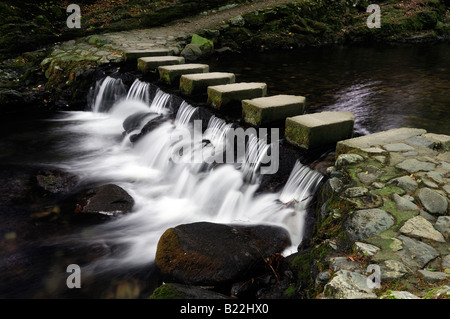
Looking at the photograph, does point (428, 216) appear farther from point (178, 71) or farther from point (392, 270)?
point (178, 71)

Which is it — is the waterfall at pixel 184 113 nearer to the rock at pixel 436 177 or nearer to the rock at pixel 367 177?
the rock at pixel 367 177

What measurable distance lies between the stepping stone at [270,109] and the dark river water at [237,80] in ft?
3.68

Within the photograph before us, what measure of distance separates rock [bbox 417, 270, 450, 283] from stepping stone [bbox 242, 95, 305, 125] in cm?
349

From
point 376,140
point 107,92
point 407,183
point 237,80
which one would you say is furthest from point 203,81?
point 407,183

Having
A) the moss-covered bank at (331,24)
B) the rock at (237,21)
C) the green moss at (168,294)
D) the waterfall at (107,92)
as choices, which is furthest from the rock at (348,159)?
the rock at (237,21)

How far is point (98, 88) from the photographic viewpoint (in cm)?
996

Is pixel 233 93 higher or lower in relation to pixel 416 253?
higher

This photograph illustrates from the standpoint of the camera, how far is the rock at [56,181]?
6.08 m

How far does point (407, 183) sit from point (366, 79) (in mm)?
7031

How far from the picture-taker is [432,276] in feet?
8.01

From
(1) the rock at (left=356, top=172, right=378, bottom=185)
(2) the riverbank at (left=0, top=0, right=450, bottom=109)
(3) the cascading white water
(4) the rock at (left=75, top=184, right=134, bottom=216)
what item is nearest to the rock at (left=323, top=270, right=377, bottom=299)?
(1) the rock at (left=356, top=172, right=378, bottom=185)

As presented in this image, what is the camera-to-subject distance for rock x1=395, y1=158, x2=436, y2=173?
3666 millimetres
